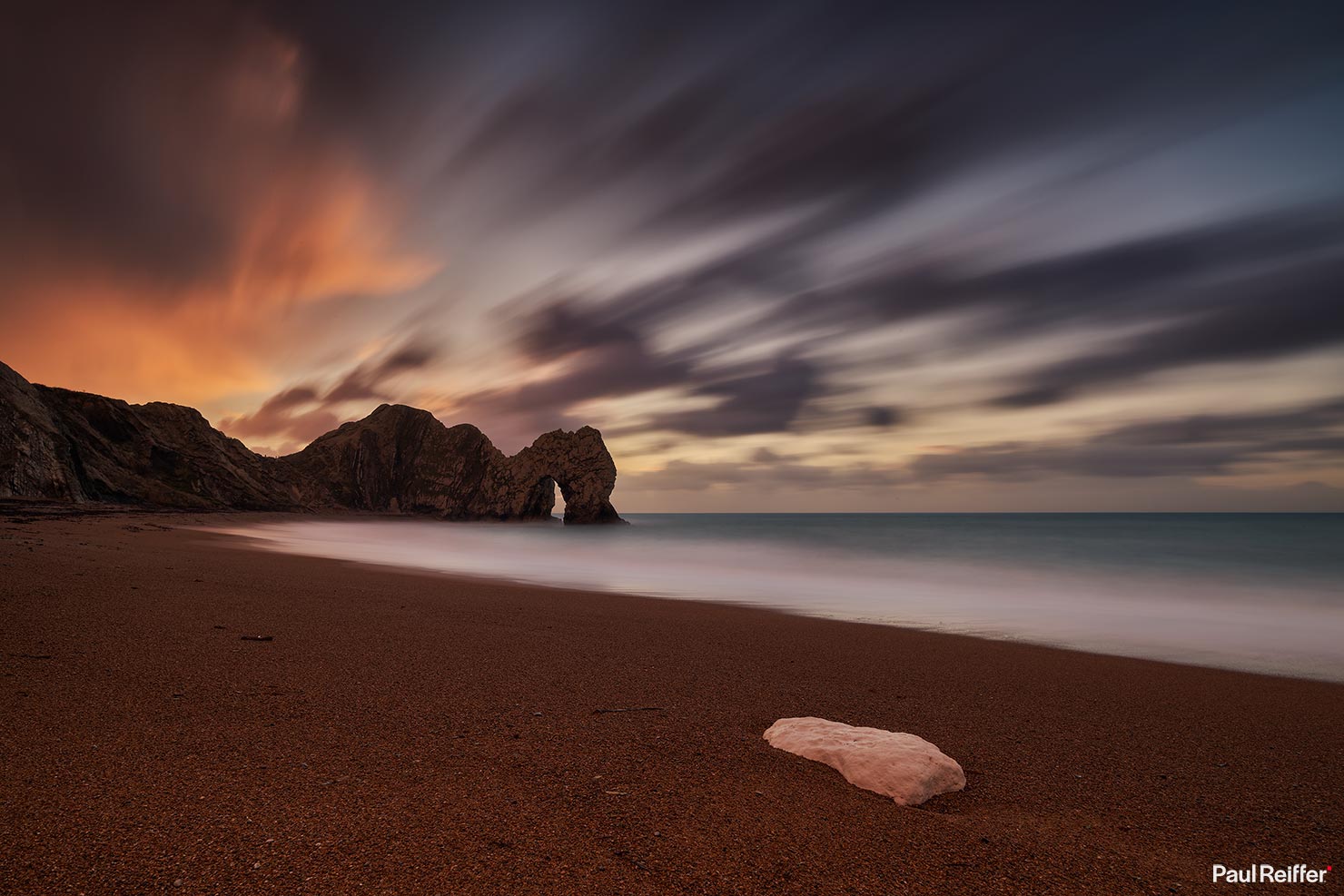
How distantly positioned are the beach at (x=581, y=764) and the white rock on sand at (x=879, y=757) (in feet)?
0.32

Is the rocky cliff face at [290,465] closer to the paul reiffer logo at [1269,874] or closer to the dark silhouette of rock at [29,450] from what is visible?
the dark silhouette of rock at [29,450]

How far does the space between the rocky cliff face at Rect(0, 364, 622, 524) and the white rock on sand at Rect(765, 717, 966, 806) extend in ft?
117

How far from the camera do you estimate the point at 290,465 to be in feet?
329

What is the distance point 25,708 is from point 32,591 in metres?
4.23

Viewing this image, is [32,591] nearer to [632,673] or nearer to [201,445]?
[632,673]

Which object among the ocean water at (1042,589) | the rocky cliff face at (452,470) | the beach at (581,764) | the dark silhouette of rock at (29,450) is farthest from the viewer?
the rocky cliff face at (452,470)

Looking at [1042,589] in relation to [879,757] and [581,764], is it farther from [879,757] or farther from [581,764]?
[581,764]

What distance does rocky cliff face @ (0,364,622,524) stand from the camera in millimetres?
30594

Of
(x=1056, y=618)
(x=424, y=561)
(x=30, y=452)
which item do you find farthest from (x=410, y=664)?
(x=30, y=452)

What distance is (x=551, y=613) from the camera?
8.55 metres

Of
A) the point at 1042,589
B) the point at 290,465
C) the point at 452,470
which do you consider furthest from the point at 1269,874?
the point at 290,465

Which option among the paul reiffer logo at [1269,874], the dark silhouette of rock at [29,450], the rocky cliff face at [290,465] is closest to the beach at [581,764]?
the paul reiffer logo at [1269,874]

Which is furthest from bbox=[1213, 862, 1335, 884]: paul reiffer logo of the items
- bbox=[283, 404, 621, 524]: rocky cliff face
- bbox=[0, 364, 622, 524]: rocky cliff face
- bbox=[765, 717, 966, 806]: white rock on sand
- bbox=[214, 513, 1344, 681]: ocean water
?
bbox=[283, 404, 621, 524]: rocky cliff face

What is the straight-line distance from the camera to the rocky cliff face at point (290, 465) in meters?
30.6
